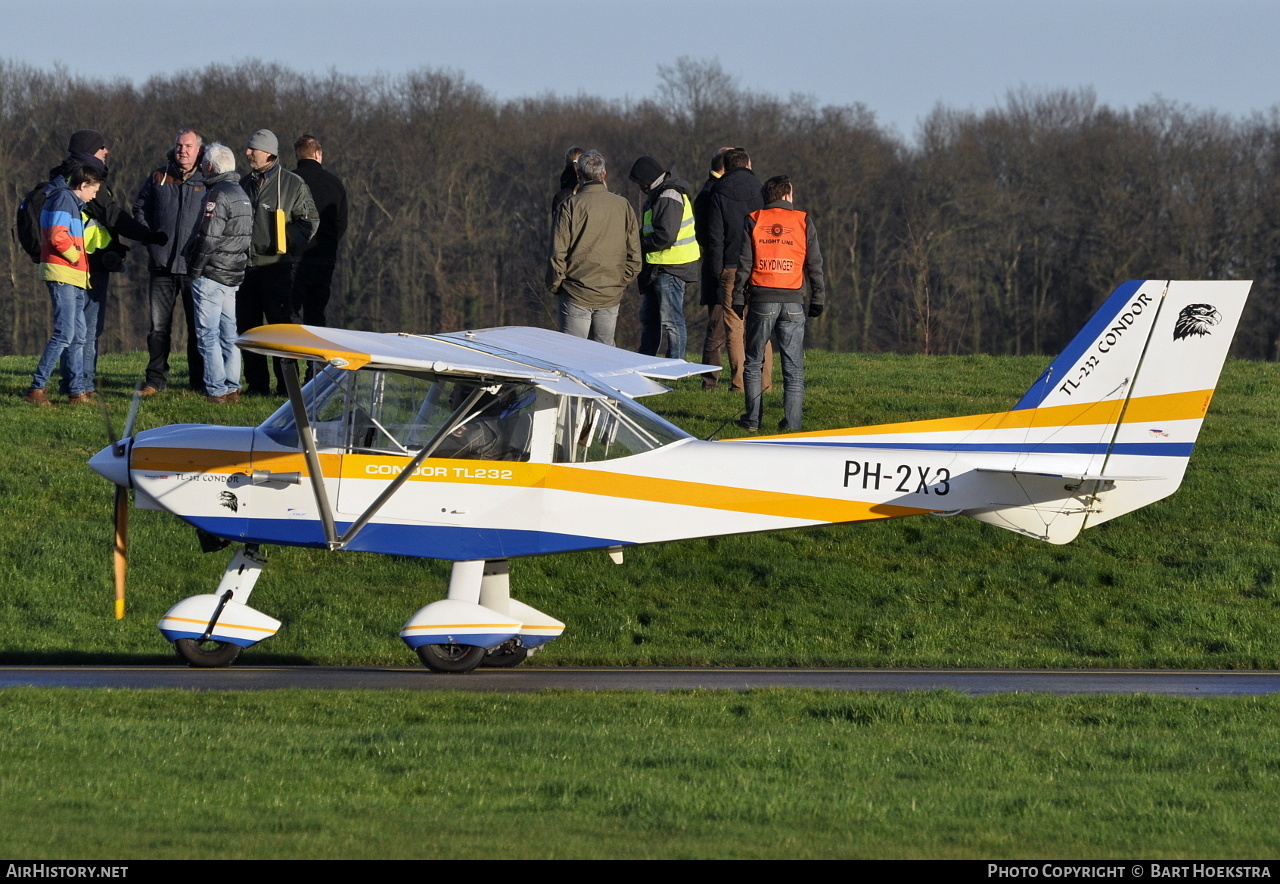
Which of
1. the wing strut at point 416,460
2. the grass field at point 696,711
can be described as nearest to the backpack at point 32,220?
the grass field at point 696,711

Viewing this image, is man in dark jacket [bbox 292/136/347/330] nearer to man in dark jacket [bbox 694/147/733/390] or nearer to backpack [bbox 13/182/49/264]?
backpack [bbox 13/182/49/264]

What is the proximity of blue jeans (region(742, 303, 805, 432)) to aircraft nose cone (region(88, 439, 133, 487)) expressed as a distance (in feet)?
22.4

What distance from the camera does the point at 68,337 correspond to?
15820 mm

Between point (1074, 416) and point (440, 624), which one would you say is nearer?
point (440, 624)

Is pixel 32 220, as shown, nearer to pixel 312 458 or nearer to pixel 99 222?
pixel 99 222

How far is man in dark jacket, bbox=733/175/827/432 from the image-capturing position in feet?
48.9

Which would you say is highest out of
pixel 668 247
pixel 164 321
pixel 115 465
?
pixel 668 247

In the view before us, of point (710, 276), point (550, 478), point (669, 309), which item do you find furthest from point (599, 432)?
point (710, 276)

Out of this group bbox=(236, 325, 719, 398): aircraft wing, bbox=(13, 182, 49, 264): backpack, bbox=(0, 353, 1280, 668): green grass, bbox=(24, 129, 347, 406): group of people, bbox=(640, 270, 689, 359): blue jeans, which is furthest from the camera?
bbox=(640, 270, 689, 359): blue jeans

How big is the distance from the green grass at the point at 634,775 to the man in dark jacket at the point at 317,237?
7.79 meters

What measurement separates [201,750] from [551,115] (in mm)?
68996

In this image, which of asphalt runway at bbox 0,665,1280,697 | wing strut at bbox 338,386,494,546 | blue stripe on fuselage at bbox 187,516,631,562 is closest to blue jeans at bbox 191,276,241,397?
asphalt runway at bbox 0,665,1280,697

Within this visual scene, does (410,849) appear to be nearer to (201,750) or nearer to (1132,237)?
(201,750)

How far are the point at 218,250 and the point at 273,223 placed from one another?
707 millimetres
